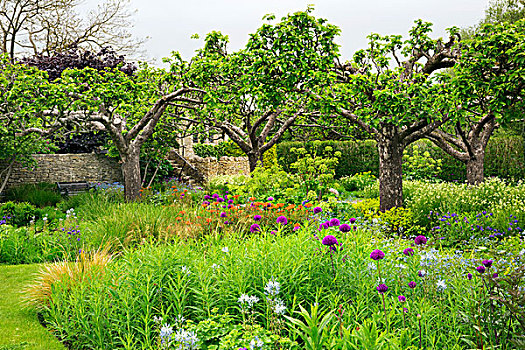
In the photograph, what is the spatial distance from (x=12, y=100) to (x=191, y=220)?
5.22 m

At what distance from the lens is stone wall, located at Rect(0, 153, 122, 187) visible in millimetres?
13828

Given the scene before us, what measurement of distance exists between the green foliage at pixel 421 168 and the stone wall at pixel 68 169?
12.1 m

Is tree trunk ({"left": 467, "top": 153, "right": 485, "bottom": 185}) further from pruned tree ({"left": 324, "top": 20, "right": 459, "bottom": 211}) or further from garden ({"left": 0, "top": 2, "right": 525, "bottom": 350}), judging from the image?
pruned tree ({"left": 324, "top": 20, "right": 459, "bottom": 211})

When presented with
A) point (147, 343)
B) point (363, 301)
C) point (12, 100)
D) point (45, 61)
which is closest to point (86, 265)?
point (147, 343)

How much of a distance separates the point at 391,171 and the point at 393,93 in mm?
1844

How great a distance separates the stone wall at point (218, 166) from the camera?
1655 centimetres

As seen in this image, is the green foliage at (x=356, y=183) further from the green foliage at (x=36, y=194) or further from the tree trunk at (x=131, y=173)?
the green foliage at (x=36, y=194)

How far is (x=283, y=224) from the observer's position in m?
4.43

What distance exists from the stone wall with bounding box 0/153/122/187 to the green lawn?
964 centimetres

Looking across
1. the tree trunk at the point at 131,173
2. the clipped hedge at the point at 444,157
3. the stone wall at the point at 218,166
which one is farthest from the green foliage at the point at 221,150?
the tree trunk at the point at 131,173

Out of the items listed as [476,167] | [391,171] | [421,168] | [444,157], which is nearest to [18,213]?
[391,171]

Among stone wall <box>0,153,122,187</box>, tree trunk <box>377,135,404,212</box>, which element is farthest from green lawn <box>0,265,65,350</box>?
stone wall <box>0,153,122,187</box>

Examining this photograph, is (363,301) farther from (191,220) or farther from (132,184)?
(132,184)

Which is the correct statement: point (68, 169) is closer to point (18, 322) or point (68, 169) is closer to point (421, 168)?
point (18, 322)
